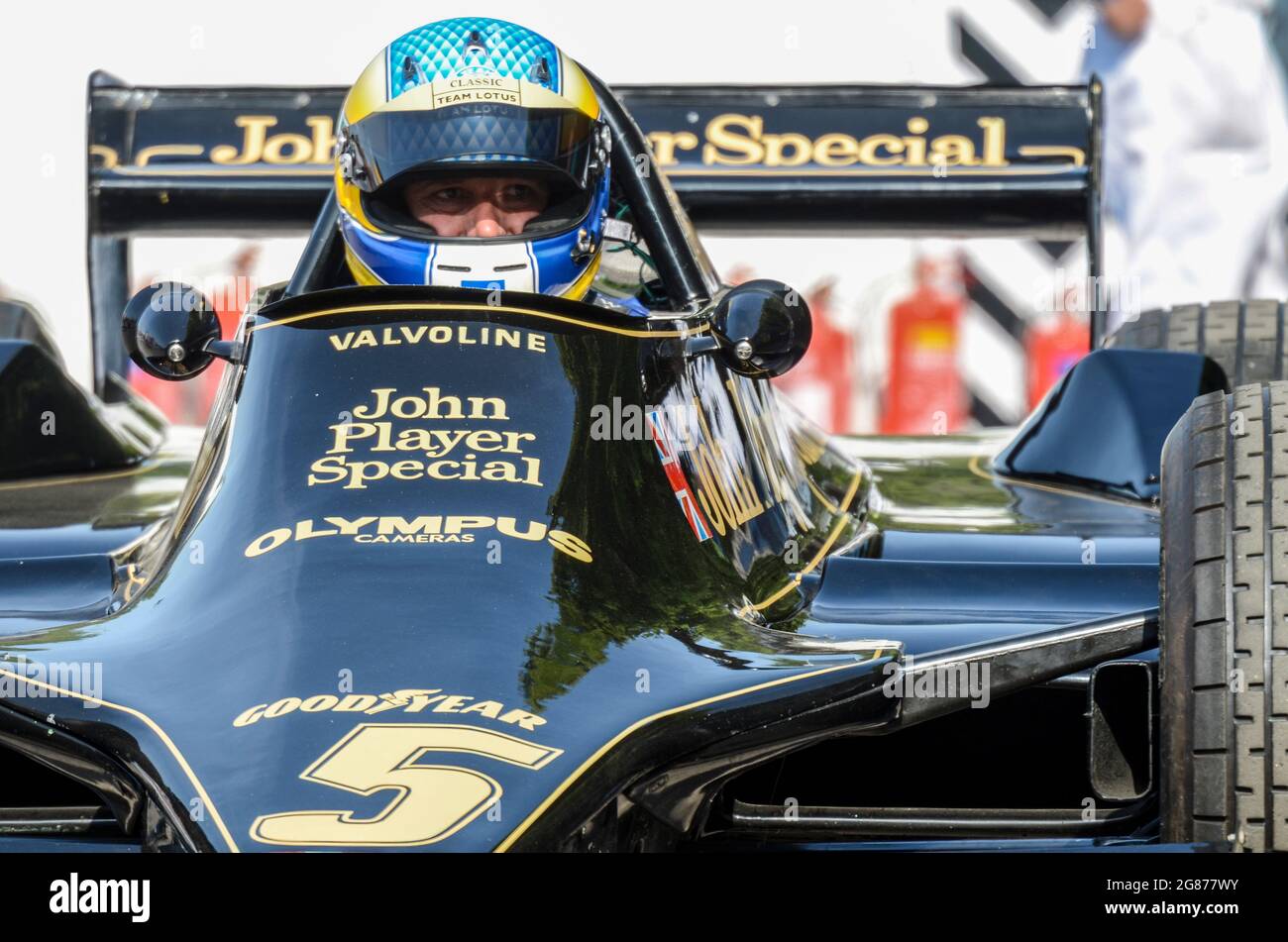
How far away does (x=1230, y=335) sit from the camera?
20.4 feet

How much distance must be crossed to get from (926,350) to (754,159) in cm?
566

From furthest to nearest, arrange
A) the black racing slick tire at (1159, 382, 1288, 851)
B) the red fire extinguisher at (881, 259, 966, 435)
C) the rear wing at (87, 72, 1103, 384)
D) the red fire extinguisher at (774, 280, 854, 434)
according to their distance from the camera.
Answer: the red fire extinguisher at (774, 280, 854, 434) < the red fire extinguisher at (881, 259, 966, 435) < the rear wing at (87, 72, 1103, 384) < the black racing slick tire at (1159, 382, 1288, 851)

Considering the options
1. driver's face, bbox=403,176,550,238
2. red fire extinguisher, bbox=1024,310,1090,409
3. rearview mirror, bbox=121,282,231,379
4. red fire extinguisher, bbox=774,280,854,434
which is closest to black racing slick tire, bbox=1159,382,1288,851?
driver's face, bbox=403,176,550,238

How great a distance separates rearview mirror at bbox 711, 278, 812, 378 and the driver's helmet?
54 cm

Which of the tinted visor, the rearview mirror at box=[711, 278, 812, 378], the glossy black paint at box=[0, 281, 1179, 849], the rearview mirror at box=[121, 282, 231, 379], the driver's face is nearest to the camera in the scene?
the glossy black paint at box=[0, 281, 1179, 849]

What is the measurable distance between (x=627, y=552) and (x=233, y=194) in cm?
327

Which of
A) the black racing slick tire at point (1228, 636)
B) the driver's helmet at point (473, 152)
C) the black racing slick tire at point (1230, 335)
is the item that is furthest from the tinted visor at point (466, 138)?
the black racing slick tire at point (1230, 335)

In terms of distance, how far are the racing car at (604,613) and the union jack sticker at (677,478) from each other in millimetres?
12

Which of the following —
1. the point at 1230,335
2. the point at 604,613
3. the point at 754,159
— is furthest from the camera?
the point at 754,159

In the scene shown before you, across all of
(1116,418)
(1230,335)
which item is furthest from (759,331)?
(1230,335)

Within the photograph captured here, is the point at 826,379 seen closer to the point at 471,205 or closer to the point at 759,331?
the point at 471,205

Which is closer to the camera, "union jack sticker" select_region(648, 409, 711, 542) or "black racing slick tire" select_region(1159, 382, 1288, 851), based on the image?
"black racing slick tire" select_region(1159, 382, 1288, 851)

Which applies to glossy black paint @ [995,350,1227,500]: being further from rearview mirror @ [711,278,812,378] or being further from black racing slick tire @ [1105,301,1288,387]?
rearview mirror @ [711,278,812,378]

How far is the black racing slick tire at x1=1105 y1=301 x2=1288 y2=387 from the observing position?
613 centimetres
